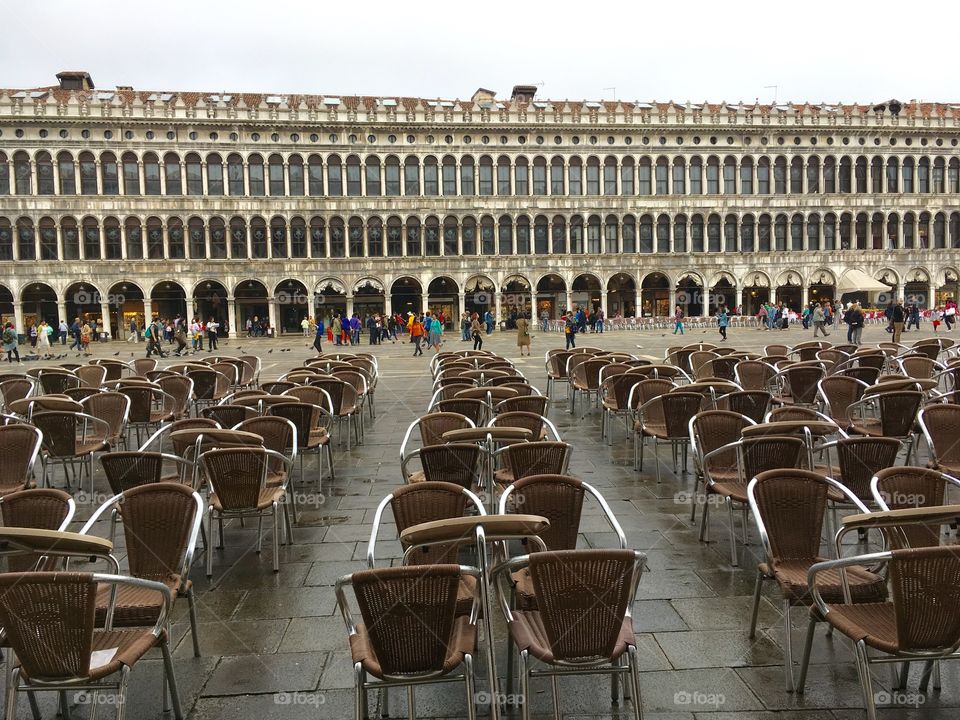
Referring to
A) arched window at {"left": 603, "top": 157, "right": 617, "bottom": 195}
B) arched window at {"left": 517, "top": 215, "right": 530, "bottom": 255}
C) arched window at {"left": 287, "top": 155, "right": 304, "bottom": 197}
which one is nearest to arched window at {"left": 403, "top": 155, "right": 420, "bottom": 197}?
arched window at {"left": 287, "top": 155, "right": 304, "bottom": 197}

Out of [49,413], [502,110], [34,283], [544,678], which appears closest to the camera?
[544,678]

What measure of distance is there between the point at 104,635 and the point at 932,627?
144 inches

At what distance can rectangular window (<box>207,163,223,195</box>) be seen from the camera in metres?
49.5

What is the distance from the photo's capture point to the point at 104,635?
365cm

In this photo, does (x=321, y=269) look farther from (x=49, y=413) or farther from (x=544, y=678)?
(x=544, y=678)

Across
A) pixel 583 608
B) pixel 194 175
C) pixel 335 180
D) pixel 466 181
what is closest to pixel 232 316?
pixel 194 175

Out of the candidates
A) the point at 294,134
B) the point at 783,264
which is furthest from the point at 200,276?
the point at 783,264

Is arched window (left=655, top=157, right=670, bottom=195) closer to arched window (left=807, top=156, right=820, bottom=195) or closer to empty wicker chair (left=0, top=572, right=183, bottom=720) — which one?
arched window (left=807, top=156, right=820, bottom=195)

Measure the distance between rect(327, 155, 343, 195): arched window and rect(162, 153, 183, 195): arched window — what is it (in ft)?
30.4

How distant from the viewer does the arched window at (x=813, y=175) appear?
181ft

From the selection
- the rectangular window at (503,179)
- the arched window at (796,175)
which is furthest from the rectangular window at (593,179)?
the arched window at (796,175)

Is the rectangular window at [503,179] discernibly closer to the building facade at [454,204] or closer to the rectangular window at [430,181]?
the building facade at [454,204]

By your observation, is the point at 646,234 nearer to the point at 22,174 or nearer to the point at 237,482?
the point at 22,174

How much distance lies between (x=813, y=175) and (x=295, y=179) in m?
36.1
